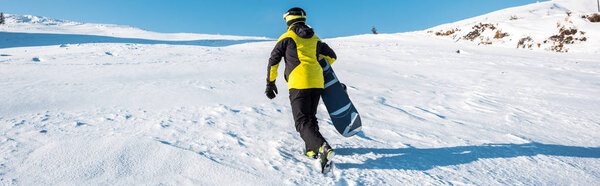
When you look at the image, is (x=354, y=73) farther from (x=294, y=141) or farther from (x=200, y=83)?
(x=294, y=141)

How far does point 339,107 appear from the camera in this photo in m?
2.94

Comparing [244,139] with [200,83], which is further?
[200,83]

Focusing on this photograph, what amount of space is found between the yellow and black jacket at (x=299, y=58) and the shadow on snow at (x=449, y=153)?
26.5 inches

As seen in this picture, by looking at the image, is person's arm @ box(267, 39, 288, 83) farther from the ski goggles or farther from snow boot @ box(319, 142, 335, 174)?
snow boot @ box(319, 142, 335, 174)

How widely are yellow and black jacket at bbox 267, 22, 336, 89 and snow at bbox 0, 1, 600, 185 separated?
586 mm

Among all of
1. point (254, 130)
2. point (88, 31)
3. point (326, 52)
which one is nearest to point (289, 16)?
point (326, 52)

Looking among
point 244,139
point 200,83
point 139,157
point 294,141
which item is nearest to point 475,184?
point 294,141

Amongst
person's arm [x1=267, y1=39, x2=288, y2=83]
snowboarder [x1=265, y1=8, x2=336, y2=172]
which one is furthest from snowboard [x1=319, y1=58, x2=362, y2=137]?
person's arm [x1=267, y1=39, x2=288, y2=83]

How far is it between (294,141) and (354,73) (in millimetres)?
4678

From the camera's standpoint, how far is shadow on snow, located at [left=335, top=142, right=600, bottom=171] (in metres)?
2.62

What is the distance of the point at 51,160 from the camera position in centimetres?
222

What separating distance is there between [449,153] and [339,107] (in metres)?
1.05

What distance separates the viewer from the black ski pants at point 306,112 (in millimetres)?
2559

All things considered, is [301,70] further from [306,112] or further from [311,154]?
[311,154]
